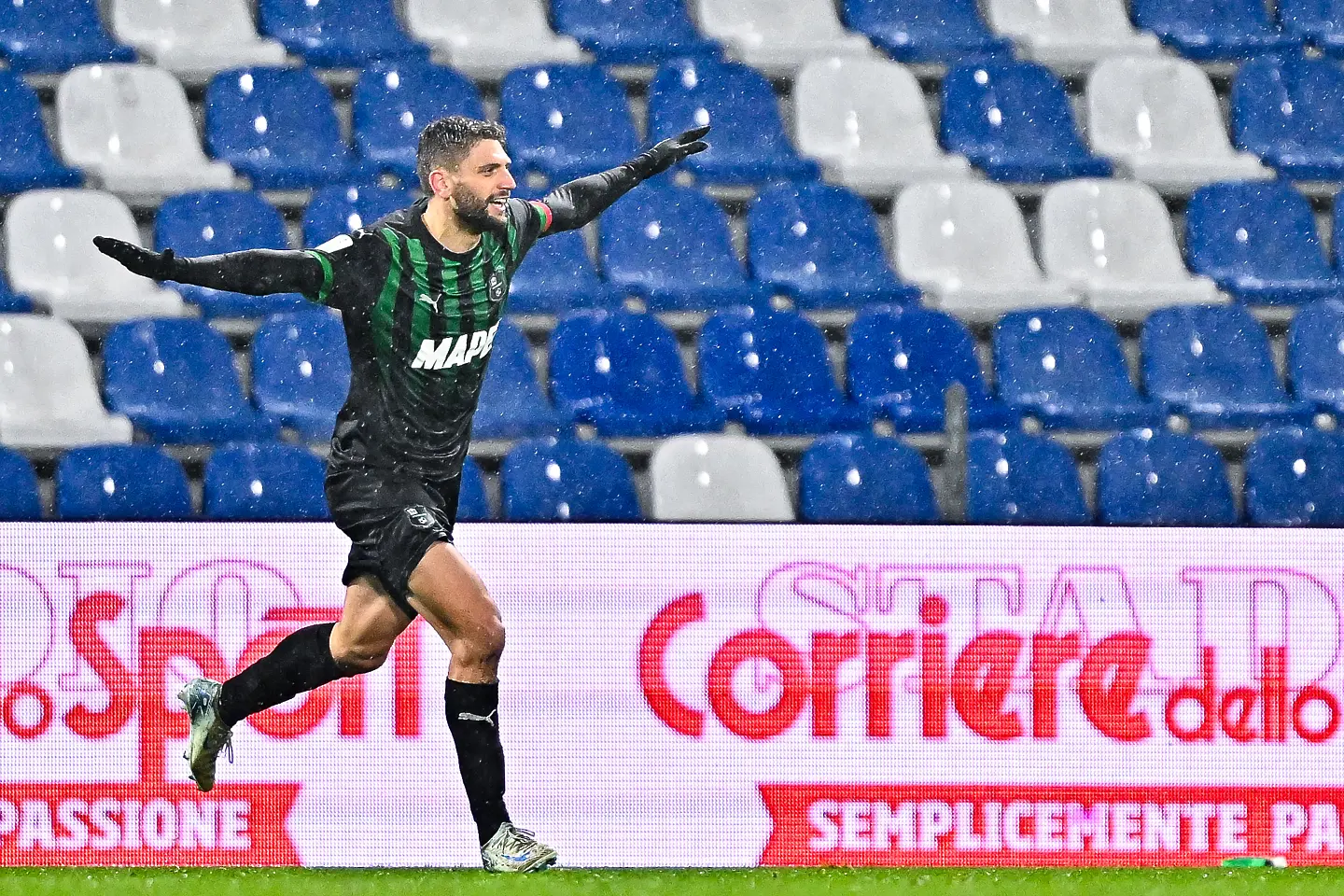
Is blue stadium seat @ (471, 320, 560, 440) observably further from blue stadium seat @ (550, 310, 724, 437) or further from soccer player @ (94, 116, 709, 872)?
soccer player @ (94, 116, 709, 872)

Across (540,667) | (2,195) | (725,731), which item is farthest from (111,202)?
(725,731)

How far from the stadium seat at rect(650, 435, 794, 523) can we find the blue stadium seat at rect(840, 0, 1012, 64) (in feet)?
6.08

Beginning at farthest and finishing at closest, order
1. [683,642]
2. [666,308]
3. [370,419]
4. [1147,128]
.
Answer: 1. [1147,128]
2. [666,308]
3. [683,642]
4. [370,419]

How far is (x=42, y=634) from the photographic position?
16.3ft

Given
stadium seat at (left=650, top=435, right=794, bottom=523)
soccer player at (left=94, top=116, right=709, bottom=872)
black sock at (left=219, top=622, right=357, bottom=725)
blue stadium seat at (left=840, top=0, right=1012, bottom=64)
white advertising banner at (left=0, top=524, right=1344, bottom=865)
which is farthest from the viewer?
blue stadium seat at (left=840, top=0, right=1012, bottom=64)

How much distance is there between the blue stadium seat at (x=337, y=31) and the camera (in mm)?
6660

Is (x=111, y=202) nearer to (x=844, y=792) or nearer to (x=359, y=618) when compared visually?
(x=359, y=618)

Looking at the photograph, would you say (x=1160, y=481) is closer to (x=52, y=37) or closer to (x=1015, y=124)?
(x=1015, y=124)

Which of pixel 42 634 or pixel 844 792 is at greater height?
pixel 42 634

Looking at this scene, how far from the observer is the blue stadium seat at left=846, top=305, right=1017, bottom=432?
6035 mm

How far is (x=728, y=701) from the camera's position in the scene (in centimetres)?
503

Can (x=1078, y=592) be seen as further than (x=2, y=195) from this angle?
No

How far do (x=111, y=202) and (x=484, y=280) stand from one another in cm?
208

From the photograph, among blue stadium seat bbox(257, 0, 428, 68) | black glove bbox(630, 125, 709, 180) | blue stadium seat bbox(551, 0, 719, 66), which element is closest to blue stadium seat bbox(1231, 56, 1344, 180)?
blue stadium seat bbox(551, 0, 719, 66)
